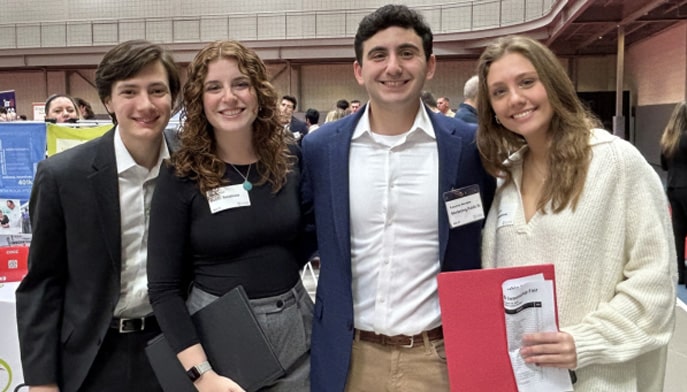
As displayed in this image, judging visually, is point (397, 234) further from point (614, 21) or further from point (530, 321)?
point (614, 21)

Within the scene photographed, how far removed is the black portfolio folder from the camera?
67.6 inches

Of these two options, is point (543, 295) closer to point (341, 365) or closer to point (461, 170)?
point (461, 170)

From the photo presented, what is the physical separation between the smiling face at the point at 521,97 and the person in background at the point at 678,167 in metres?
4.77

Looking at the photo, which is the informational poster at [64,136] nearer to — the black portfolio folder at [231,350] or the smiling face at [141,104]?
the smiling face at [141,104]

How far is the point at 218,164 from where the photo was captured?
1.79 meters

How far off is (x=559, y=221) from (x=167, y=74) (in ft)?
4.36

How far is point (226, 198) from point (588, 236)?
1.06 meters

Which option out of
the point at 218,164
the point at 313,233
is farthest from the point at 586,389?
the point at 218,164

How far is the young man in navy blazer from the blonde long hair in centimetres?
479

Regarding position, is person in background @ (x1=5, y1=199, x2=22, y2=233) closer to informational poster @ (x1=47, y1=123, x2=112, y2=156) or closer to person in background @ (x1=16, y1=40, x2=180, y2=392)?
informational poster @ (x1=47, y1=123, x2=112, y2=156)

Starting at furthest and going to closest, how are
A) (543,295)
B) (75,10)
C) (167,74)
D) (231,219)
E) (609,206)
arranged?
(75,10), (167,74), (231,219), (609,206), (543,295)

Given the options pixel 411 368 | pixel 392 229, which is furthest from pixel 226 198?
pixel 411 368

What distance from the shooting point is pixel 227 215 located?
1.75m

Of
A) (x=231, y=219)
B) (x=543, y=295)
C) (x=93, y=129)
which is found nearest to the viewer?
(x=543, y=295)
